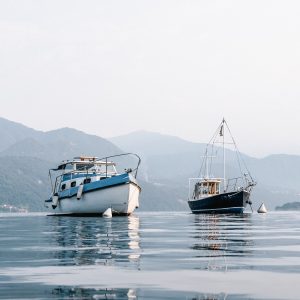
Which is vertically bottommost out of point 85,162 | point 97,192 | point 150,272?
point 150,272

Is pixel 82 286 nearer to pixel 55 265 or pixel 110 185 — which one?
pixel 55 265

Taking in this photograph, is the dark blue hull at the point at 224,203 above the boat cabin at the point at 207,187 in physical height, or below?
below

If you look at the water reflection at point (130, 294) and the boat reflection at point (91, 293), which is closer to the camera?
the water reflection at point (130, 294)

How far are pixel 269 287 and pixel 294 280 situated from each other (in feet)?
4.52

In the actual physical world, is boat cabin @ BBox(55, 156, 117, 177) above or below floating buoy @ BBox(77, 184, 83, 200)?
above

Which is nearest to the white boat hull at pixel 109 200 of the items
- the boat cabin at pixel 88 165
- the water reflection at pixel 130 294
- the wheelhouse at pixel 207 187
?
the boat cabin at pixel 88 165

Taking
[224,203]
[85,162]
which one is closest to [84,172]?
[85,162]

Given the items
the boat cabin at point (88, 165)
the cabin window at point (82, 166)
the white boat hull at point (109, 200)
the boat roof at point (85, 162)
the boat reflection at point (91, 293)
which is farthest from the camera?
the cabin window at point (82, 166)

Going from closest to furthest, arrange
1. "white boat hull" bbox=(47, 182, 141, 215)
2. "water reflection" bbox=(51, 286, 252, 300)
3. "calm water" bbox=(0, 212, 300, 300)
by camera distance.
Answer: "water reflection" bbox=(51, 286, 252, 300) → "calm water" bbox=(0, 212, 300, 300) → "white boat hull" bbox=(47, 182, 141, 215)

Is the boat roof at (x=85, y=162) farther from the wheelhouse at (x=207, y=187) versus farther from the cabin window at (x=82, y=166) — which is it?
the wheelhouse at (x=207, y=187)

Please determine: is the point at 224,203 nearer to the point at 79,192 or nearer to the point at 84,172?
the point at 84,172

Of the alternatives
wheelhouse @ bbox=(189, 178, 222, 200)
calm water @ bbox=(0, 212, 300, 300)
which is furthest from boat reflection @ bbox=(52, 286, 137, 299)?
wheelhouse @ bbox=(189, 178, 222, 200)

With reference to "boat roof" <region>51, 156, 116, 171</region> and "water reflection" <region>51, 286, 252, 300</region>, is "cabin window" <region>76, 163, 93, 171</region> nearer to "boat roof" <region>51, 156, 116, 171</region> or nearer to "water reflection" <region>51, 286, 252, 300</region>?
"boat roof" <region>51, 156, 116, 171</region>

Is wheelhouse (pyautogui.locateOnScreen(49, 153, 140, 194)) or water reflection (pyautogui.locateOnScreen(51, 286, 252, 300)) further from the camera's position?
wheelhouse (pyautogui.locateOnScreen(49, 153, 140, 194))
